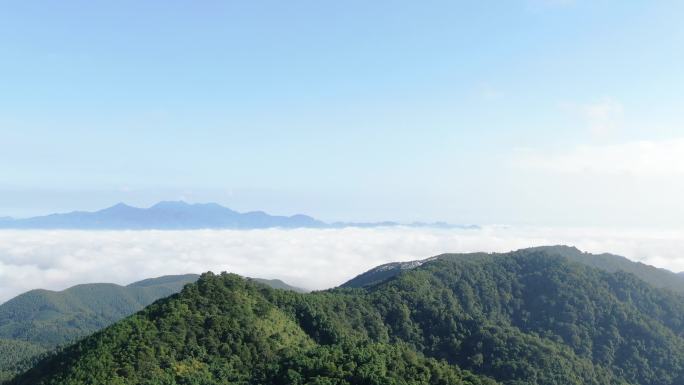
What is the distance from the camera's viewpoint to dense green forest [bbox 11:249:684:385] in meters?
67.2

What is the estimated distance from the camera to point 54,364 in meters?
76.2

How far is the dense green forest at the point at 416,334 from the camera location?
67.2 meters

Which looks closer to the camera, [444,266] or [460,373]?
[460,373]

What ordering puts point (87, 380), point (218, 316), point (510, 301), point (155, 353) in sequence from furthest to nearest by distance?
point (510, 301), point (218, 316), point (155, 353), point (87, 380)

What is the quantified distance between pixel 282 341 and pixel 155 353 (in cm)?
2216

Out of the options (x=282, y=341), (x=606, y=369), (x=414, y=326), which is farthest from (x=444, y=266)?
(x=282, y=341)

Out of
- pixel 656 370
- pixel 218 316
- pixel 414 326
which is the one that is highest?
pixel 218 316

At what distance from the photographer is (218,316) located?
278 feet

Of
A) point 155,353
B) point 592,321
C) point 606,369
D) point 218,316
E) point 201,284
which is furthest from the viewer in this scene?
point 592,321

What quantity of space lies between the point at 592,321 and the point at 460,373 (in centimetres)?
8924

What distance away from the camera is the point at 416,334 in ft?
394

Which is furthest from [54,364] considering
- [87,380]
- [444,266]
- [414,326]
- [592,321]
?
[592,321]

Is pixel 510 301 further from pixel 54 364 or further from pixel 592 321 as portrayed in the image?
pixel 54 364

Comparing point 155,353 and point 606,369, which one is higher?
point 155,353
